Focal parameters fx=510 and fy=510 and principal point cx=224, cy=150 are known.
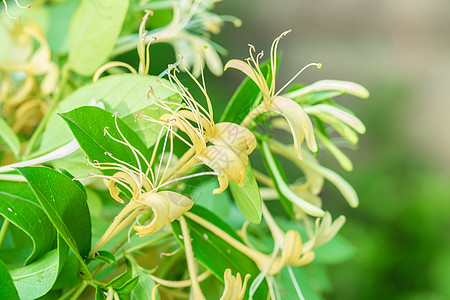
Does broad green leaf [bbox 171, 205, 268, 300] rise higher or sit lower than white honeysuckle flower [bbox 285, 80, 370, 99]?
lower

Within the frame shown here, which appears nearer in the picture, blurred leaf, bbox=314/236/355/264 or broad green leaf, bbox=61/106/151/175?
broad green leaf, bbox=61/106/151/175

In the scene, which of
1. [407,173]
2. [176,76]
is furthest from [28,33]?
[407,173]

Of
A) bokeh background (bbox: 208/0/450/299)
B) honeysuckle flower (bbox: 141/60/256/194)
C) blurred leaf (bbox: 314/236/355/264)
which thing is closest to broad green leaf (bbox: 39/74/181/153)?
honeysuckle flower (bbox: 141/60/256/194)

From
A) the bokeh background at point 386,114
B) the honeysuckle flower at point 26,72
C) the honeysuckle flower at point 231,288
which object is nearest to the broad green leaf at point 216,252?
the honeysuckle flower at point 231,288

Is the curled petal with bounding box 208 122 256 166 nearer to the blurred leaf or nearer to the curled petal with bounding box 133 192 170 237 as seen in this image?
the curled petal with bounding box 133 192 170 237

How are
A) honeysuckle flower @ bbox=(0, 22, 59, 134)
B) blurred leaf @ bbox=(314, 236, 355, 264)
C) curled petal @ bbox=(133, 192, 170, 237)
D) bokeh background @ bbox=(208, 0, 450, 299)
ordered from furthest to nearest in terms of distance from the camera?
bokeh background @ bbox=(208, 0, 450, 299), blurred leaf @ bbox=(314, 236, 355, 264), honeysuckle flower @ bbox=(0, 22, 59, 134), curled petal @ bbox=(133, 192, 170, 237)

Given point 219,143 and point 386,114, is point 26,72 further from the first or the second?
point 386,114

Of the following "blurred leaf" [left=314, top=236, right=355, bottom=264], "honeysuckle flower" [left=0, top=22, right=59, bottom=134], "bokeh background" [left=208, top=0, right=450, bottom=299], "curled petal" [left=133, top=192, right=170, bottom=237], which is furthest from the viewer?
"bokeh background" [left=208, top=0, right=450, bottom=299]
